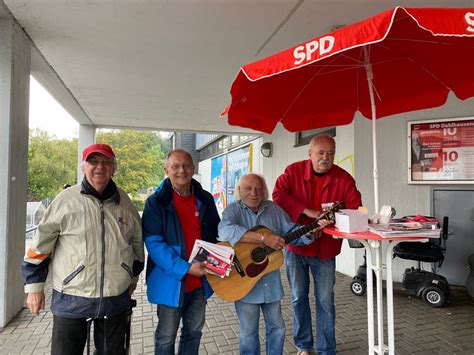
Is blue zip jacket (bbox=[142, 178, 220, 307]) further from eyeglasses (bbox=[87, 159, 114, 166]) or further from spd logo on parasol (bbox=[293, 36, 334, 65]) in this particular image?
spd logo on parasol (bbox=[293, 36, 334, 65])

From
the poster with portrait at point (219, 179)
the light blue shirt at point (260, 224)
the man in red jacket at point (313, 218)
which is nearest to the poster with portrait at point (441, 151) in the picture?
the man in red jacket at point (313, 218)

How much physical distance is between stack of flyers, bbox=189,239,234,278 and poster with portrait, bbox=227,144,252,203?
9503 millimetres

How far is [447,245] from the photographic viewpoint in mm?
5395

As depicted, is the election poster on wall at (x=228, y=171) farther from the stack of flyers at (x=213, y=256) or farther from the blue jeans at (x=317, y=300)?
the stack of flyers at (x=213, y=256)

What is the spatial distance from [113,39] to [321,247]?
4.23 m

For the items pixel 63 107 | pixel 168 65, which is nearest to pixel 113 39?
pixel 168 65

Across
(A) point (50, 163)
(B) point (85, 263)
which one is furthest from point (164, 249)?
(A) point (50, 163)

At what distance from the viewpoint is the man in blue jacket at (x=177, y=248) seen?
7.36 ft

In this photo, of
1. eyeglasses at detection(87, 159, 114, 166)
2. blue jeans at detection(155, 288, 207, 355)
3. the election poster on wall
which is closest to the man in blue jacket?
blue jeans at detection(155, 288, 207, 355)

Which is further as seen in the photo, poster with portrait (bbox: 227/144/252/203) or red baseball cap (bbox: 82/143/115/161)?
poster with portrait (bbox: 227/144/252/203)

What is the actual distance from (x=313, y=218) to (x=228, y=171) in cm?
1206

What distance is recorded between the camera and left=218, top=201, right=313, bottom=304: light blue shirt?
94.4 inches

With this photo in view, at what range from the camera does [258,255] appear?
2576mm

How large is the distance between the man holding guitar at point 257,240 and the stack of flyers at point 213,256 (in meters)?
0.11
